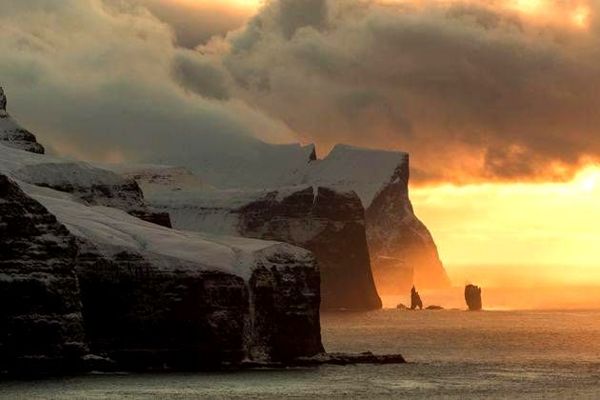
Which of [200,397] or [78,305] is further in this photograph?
[78,305]

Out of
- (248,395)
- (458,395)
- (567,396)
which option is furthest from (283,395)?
(567,396)

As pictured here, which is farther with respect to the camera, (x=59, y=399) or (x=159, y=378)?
(x=159, y=378)

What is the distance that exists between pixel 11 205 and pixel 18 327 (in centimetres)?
1425

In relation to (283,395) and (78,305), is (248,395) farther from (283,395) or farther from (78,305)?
(78,305)

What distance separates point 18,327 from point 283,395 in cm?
3222

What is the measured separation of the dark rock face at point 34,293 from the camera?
188750 millimetres

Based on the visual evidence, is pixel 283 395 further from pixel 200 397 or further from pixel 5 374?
pixel 5 374

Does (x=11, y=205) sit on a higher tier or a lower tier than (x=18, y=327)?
higher

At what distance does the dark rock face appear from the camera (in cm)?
18875

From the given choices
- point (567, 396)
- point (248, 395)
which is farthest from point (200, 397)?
point (567, 396)

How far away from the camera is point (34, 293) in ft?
625

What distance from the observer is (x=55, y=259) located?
192875 millimetres

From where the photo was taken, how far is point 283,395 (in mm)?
179000

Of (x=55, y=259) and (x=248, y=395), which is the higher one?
(x=55, y=259)
